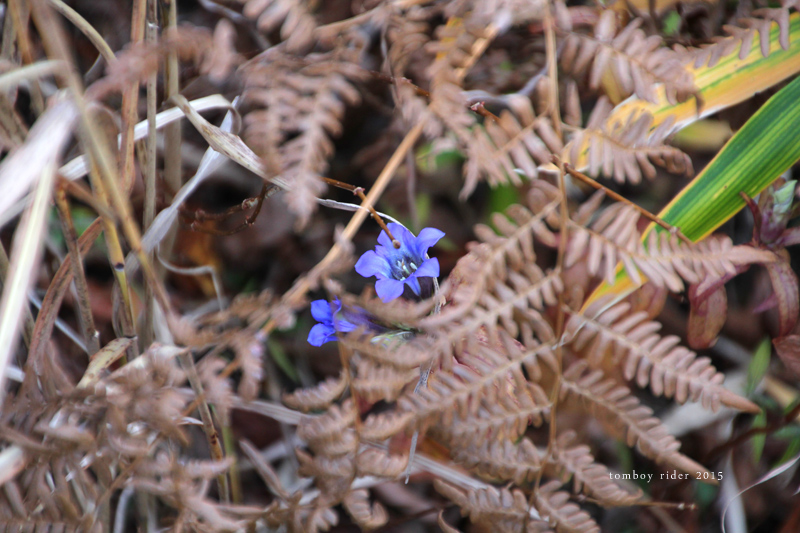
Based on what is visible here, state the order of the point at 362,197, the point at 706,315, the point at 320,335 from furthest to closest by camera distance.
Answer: the point at 706,315 → the point at 320,335 → the point at 362,197

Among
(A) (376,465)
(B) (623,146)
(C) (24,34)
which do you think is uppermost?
(C) (24,34)

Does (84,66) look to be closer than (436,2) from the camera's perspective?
No

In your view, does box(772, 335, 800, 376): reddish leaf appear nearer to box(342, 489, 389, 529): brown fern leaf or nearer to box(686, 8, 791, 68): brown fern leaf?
box(686, 8, 791, 68): brown fern leaf

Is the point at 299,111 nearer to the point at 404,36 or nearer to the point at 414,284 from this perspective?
the point at 404,36

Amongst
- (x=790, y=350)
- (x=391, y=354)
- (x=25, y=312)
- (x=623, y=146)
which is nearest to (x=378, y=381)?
(x=391, y=354)

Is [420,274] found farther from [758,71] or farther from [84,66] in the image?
[84,66]

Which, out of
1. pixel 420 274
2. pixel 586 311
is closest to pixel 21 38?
pixel 420 274
